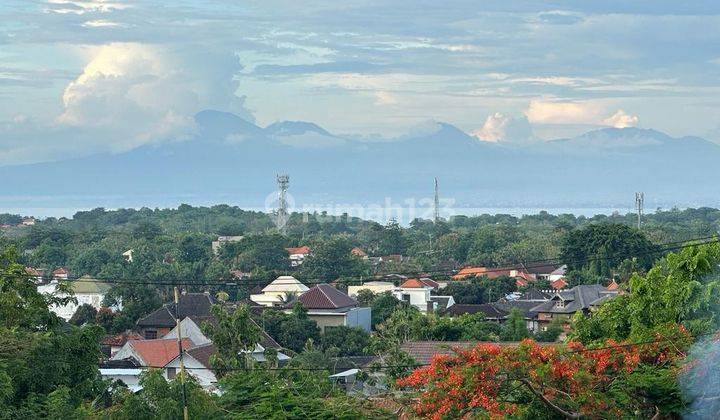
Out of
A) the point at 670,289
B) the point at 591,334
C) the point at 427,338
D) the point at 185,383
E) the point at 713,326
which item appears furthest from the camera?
the point at 427,338

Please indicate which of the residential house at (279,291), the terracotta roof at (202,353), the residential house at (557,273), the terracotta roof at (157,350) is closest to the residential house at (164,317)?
the terracotta roof at (157,350)

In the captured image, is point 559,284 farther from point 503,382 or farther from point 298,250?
point 503,382

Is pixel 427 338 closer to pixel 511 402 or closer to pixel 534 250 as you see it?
pixel 511 402

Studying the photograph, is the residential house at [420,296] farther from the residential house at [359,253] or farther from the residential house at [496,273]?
the residential house at [359,253]

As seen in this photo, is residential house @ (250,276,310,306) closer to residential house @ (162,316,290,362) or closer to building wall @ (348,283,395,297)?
building wall @ (348,283,395,297)

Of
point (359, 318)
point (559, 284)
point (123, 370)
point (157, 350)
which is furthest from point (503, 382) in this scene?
point (559, 284)

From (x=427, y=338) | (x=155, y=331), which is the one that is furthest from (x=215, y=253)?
(x=427, y=338)
